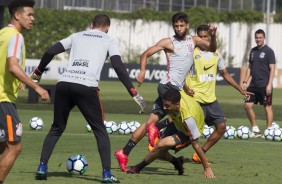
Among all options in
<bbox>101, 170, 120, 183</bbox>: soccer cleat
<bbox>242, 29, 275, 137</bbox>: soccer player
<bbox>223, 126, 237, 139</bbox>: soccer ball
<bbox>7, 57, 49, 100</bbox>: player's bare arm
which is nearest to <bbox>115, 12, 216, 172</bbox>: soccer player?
<bbox>101, 170, 120, 183</bbox>: soccer cleat

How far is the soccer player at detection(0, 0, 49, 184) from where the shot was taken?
10516 millimetres

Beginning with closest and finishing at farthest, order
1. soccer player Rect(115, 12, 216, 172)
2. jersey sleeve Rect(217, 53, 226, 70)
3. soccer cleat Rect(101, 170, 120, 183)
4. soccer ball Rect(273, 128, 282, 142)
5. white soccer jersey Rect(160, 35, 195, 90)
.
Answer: soccer cleat Rect(101, 170, 120, 183), soccer player Rect(115, 12, 216, 172), white soccer jersey Rect(160, 35, 195, 90), jersey sleeve Rect(217, 53, 226, 70), soccer ball Rect(273, 128, 282, 142)

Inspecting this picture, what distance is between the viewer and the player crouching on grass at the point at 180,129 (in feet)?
40.4

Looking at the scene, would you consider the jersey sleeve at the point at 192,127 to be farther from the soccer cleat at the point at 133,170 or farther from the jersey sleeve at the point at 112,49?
the jersey sleeve at the point at 112,49

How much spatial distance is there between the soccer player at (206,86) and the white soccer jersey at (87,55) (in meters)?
3.25

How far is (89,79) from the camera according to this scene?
39.7ft

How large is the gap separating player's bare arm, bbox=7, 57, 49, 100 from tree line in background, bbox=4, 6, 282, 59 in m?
47.2

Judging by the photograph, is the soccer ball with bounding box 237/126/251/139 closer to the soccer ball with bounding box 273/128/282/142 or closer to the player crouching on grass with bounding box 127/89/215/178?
the soccer ball with bounding box 273/128/282/142

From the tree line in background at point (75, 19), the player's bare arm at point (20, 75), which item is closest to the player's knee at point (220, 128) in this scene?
the player's bare arm at point (20, 75)

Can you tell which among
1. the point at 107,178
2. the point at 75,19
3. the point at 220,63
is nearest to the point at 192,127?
the point at 107,178

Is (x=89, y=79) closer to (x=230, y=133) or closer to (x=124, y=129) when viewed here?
(x=230, y=133)

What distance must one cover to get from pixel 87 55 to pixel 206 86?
366 centimetres

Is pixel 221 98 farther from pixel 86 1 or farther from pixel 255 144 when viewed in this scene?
pixel 86 1

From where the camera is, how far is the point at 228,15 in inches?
2480
